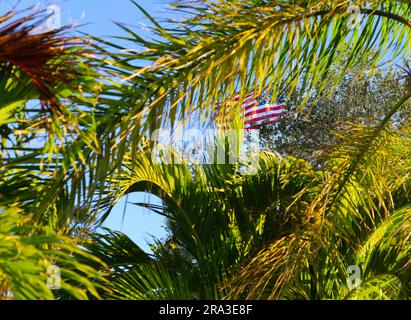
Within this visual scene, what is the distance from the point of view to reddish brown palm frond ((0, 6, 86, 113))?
3574 mm

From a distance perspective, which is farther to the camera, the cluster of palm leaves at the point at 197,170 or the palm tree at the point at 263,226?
the palm tree at the point at 263,226

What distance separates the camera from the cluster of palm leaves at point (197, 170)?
3.82 meters

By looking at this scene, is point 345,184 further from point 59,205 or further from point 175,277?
point 59,205

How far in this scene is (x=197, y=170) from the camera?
7.12 meters

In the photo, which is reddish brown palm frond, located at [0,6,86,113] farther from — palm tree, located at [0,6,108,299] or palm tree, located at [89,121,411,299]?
palm tree, located at [89,121,411,299]

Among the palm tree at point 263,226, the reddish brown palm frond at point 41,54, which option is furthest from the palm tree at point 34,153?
the palm tree at point 263,226

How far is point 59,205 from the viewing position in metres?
4.39

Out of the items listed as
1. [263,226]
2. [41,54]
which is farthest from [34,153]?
[263,226]

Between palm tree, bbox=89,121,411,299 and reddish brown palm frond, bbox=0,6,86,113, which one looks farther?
palm tree, bbox=89,121,411,299

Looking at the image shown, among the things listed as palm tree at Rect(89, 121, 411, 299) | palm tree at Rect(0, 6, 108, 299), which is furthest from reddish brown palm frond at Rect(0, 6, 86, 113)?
palm tree at Rect(89, 121, 411, 299)

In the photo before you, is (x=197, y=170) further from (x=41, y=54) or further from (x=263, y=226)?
(x=41, y=54)

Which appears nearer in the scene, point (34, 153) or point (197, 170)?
point (34, 153)

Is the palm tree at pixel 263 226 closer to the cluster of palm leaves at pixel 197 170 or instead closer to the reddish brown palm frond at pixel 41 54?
the cluster of palm leaves at pixel 197 170

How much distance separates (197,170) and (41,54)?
360 cm
